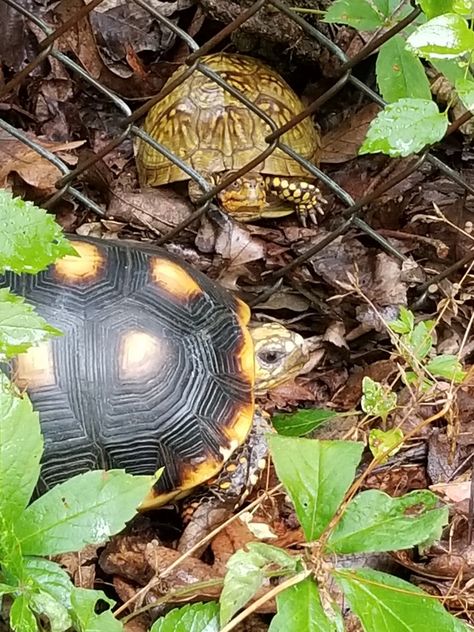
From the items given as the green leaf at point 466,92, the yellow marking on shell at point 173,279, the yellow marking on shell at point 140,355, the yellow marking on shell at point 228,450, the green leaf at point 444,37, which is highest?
the green leaf at point 444,37

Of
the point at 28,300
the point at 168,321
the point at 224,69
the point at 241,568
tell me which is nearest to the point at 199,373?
the point at 168,321

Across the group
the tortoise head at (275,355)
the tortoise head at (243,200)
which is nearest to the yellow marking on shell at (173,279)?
the tortoise head at (275,355)

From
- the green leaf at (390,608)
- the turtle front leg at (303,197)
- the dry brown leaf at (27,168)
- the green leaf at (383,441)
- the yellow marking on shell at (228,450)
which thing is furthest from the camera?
the turtle front leg at (303,197)

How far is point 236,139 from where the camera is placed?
3.03 metres

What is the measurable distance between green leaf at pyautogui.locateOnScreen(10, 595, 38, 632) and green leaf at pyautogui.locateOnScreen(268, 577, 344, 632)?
0.36 metres

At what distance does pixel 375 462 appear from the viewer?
1720mm

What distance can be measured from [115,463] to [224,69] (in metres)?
1.60

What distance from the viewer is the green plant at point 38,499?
136cm

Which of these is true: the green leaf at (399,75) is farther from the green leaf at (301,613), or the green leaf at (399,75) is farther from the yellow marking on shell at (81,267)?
the green leaf at (301,613)

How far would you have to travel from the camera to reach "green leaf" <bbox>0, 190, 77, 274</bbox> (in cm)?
139

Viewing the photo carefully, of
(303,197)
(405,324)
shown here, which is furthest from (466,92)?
(303,197)

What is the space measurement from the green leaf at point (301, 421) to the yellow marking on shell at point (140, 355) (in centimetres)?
46

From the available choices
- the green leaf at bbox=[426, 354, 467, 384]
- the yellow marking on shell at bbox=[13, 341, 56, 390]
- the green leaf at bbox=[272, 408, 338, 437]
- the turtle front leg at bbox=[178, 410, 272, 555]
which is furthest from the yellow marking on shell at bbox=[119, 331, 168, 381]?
the green leaf at bbox=[426, 354, 467, 384]

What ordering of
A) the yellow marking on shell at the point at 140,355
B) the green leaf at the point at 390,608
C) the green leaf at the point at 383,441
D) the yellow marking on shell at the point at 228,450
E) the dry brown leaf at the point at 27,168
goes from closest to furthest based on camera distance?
the green leaf at the point at 390,608 → the green leaf at the point at 383,441 → the yellow marking on shell at the point at 140,355 → the yellow marking on shell at the point at 228,450 → the dry brown leaf at the point at 27,168
